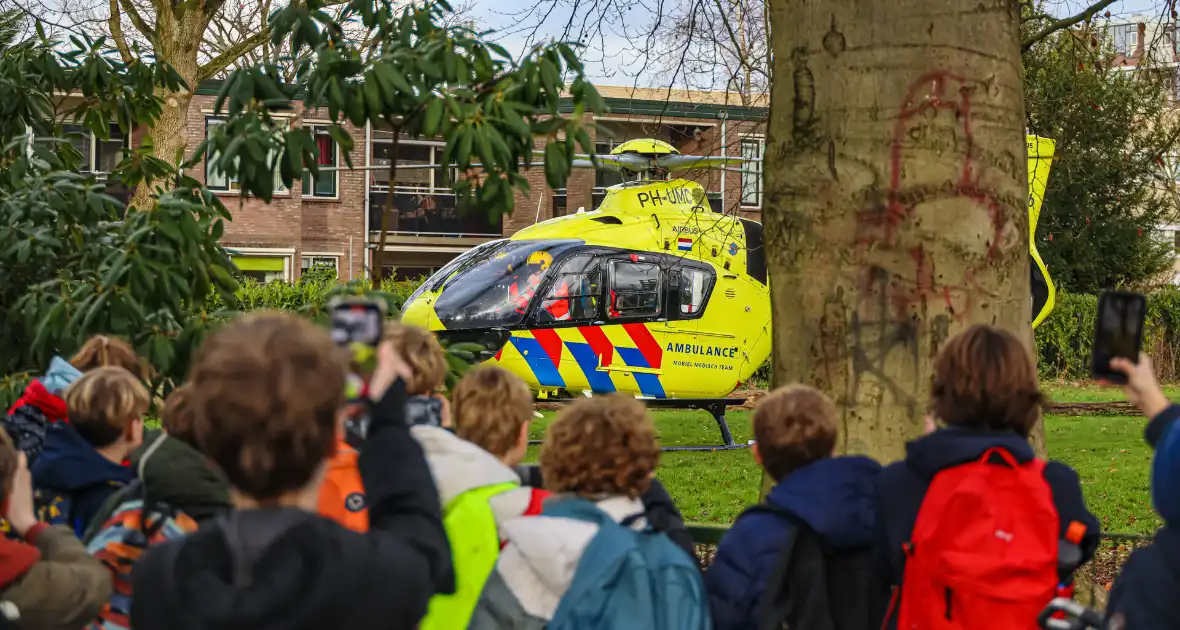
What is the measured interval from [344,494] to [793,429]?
4.96 ft

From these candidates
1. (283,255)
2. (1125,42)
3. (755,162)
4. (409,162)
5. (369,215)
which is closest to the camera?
(755,162)

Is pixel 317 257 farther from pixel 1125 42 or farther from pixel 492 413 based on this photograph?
pixel 492 413

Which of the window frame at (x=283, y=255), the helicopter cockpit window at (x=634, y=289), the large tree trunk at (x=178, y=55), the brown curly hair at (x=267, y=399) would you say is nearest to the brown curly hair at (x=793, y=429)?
the brown curly hair at (x=267, y=399)

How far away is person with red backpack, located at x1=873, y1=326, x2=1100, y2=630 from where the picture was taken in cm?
343

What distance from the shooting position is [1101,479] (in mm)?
12695

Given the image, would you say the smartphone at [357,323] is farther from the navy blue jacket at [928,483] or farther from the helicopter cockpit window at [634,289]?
the helicopter cockpit window at [634,289]

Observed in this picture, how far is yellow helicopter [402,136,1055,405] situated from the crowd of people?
12614mm

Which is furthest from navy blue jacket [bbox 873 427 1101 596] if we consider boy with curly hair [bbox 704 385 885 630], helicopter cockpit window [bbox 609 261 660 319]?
helicopter cockpit window [bbox 609 261 660 319]

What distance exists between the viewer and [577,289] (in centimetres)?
1705

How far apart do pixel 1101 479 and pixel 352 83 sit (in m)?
10.2

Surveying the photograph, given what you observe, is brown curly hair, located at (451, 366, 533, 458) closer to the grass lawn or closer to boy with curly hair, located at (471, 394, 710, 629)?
boy with curly hair, located at (471, 394, 710, 629)

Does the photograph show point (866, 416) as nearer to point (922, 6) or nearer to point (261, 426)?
point (922, 6)

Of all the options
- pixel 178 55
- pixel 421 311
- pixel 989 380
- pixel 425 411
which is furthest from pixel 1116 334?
pixel 178 55

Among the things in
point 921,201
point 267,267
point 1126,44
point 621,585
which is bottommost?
point 267,267
